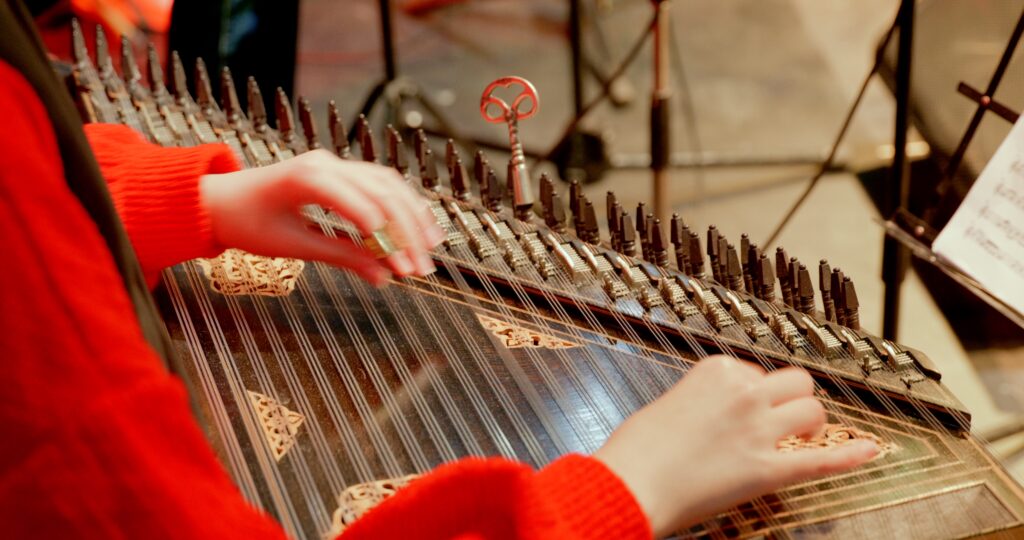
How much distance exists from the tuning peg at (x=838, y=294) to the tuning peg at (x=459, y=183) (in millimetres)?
568

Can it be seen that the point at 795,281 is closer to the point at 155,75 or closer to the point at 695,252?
the point at 695,252

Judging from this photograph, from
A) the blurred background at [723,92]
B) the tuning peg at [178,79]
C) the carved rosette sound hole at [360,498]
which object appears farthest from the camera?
the blurred background at [723,92]

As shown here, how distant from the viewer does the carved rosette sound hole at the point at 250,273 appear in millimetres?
1426

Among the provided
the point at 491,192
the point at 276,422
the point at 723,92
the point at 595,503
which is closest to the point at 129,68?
the point at 491,192

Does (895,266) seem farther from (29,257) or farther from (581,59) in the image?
(29,257)

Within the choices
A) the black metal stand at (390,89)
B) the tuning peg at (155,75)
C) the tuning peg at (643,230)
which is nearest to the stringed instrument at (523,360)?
the tuning peg at (643,230)

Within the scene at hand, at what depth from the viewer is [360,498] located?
1.04 m

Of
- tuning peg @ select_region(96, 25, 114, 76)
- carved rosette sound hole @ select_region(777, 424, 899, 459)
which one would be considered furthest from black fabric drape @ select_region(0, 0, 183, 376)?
tuning peg @ select_region(96, 25, 114, 76)

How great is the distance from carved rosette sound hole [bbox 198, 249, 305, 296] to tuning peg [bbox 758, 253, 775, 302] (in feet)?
2.14

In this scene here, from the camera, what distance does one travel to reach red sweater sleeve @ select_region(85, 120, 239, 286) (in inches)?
51.9

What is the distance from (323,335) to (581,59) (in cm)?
245

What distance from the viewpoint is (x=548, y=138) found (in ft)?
12.5

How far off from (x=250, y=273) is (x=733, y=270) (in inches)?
27.1

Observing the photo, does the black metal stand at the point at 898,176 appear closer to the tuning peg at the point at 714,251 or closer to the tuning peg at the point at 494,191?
the tuning peg at the point at 714,251
